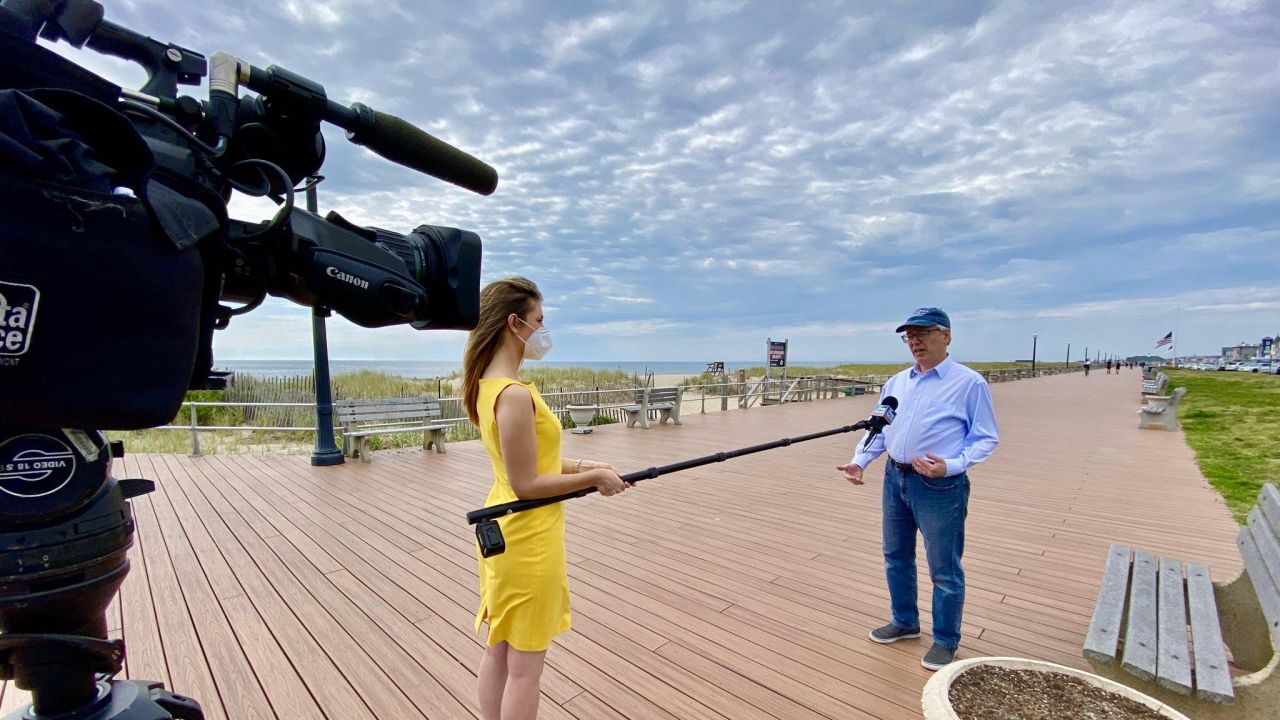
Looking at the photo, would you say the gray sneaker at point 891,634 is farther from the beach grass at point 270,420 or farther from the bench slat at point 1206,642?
the beach grass at point 270,420

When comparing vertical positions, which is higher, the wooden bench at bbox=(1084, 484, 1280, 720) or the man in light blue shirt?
the man in light blue shirt

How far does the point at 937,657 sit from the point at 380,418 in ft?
21.8

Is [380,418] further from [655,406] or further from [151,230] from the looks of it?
[151,230]

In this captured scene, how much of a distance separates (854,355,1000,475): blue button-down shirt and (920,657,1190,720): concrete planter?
0.76 m

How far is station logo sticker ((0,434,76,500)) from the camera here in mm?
788

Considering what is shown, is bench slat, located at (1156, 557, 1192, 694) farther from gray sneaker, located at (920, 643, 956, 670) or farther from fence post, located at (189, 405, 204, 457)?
fence post, located at (189, 405, 204, 457)

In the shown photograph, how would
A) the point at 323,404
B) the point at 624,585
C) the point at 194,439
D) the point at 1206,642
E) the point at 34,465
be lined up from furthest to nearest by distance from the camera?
the point at 194,439, the point at 323,404, the point at 624,585, the point at 1206,642, the point at 34,465

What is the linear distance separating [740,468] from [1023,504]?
2700mm

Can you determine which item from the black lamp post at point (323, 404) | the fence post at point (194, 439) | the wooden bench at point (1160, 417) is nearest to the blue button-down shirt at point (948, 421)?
the black lamp post at point (323, 404)

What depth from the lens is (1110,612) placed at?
2.22 meters

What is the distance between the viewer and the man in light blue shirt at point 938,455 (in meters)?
2.43

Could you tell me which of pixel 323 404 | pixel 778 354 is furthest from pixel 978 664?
pixel 778 354

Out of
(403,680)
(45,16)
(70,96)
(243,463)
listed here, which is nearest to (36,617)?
(70,96)

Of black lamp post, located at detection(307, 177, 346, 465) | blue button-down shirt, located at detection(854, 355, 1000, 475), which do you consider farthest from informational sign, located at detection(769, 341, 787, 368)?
blue button-down shirt, located at detection(854, 355, 1000, 475)
